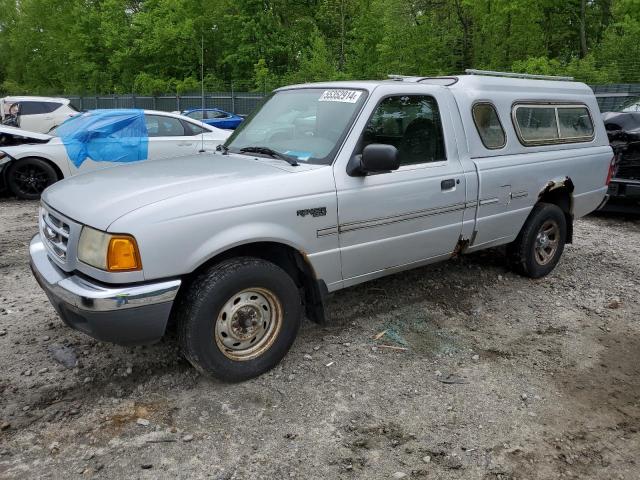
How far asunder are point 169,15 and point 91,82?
383 inches

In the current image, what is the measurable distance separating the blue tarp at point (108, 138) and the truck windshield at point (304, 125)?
5.05 m

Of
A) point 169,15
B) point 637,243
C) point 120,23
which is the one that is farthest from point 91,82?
point 637,243

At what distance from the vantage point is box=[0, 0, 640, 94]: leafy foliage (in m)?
25.5

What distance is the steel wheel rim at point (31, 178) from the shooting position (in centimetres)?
887

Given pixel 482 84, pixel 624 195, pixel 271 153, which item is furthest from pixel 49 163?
pixel 624 195

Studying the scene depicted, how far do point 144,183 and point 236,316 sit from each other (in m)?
0.98

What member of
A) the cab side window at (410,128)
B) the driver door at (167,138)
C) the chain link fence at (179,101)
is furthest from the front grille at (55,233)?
the chain link fence at (179,101)

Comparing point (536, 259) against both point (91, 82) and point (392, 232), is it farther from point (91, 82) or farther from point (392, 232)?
point (91, 82)

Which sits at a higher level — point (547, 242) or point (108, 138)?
point (108, 138)

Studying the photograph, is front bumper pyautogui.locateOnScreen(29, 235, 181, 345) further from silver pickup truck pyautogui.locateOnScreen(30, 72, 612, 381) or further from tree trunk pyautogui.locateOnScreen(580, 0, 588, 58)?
tree trunk pyautogui.locateOnScreen(580, 0, 588, 58)

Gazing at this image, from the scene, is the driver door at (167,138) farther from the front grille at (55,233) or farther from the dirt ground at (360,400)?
the front grille at (55,233)

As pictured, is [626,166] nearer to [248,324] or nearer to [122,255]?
[248,324]

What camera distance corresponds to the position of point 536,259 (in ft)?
18.1

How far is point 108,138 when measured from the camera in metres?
8.80
